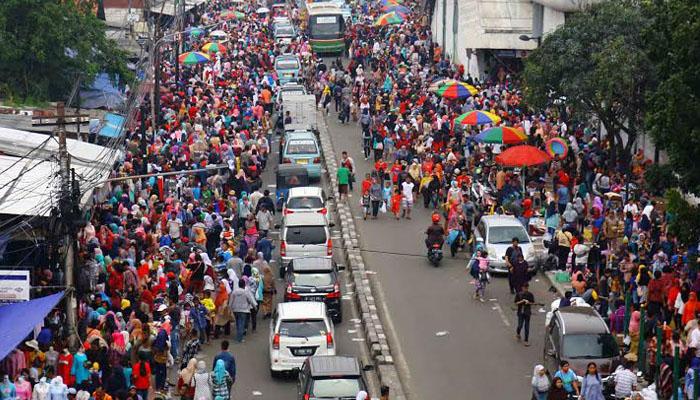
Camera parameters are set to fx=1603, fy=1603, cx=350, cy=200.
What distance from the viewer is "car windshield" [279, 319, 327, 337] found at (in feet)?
89.2

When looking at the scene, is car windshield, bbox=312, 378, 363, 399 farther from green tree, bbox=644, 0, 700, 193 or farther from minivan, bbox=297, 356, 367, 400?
green tree, bbox=644, 0, 700, 193

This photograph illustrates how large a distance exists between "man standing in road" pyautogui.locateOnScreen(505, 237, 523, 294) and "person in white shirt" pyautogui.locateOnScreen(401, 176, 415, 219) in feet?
23.8

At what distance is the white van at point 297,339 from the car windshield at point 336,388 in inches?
126

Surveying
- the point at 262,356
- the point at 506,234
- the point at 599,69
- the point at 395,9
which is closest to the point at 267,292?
the point at 262,356

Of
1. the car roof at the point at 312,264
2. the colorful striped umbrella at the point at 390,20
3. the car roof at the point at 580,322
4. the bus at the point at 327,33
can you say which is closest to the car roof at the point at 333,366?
the car roof at the point at 580,322

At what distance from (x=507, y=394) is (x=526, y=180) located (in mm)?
14922

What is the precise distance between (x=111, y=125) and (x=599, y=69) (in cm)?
1307

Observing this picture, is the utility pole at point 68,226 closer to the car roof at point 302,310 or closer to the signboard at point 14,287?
the signboard at point 14,287

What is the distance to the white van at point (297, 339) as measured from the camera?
27.1 meters

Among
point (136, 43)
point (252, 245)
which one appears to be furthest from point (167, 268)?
point (136, 43)

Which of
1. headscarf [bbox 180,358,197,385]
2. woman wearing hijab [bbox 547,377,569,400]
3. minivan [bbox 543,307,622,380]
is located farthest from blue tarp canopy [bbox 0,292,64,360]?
minivan [bbox 543,307,622,380]

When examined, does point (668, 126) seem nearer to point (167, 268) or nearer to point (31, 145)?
point (167, 268)

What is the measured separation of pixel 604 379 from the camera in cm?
2511

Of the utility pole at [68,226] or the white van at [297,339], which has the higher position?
the utility pole at [68,226]
